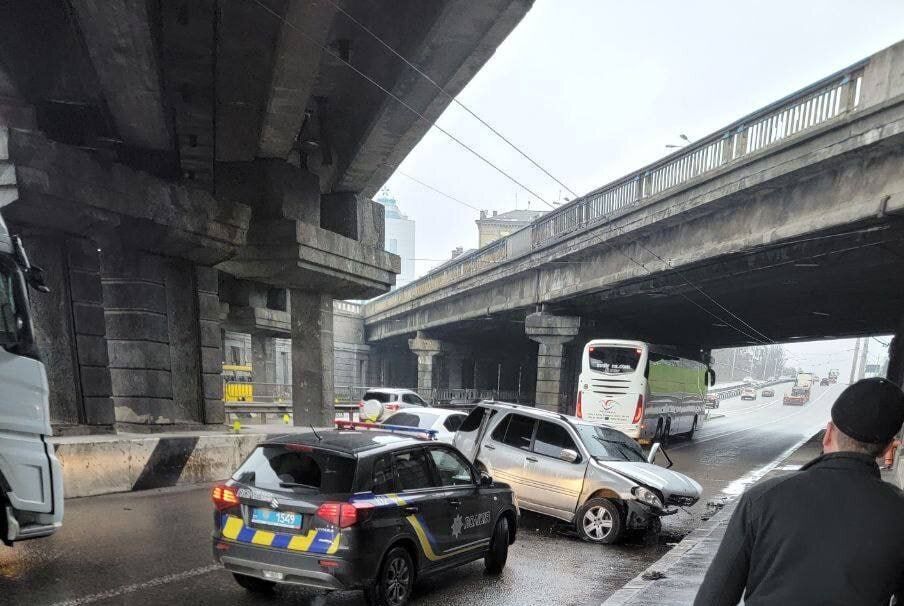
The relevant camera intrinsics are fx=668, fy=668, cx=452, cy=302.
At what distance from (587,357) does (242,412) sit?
643 inches

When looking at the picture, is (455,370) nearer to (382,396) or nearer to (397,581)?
(382,396)

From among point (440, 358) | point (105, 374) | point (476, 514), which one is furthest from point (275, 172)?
point (440, 358)

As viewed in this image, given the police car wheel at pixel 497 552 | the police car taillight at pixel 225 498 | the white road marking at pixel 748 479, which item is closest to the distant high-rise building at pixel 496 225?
the white road marking at pixel 748 479

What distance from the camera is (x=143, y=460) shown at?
34.1ft

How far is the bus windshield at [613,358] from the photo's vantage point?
2269 cm

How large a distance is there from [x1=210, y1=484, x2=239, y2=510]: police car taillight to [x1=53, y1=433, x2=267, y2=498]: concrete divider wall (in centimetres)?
464

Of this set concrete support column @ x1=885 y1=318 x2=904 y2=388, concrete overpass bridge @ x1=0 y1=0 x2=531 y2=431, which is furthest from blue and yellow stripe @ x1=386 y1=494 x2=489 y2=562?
concrete support column @ x1=885 y1=318 x2=904 y2=388

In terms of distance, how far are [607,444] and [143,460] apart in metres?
7.14

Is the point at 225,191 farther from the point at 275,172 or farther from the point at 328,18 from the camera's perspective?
the point at 328,18

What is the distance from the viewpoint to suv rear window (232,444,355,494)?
5453 millimetres

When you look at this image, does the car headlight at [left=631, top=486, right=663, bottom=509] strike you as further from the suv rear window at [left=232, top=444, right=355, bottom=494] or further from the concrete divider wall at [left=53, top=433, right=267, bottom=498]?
the concrete divider wall at [left=53, top=433, right=267, bottom=498]

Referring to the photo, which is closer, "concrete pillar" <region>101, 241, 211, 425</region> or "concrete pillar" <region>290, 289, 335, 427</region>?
"concrete pillar" <region>101, 241, 211, 425</region>

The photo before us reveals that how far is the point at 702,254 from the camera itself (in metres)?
18.3

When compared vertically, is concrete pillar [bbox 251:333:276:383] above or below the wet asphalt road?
below
